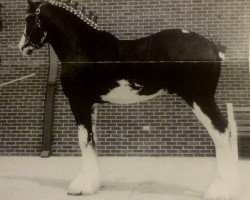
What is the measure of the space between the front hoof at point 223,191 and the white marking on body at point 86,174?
1.12m

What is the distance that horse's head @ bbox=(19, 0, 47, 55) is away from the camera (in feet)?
14.6

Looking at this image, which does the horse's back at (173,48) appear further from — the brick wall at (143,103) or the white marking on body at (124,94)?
the brick wall at (143,103)

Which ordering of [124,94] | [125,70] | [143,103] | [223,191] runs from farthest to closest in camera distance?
[143,103] < [124,94] < [125,70] < [223,191]

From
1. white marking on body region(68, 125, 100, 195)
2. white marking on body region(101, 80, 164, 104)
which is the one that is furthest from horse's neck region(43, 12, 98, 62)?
white marking on body region(68, 125, 100, 195)

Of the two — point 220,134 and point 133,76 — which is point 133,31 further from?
point 220,134

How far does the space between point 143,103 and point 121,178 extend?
219 centimetres

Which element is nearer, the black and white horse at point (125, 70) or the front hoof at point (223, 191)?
the front hoof at point (223, 191)

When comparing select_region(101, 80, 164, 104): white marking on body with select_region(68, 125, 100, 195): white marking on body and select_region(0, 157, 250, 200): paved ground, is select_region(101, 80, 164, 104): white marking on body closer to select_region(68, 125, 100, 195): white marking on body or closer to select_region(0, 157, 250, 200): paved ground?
select_region(68, 125, 100, 195): white marking on body

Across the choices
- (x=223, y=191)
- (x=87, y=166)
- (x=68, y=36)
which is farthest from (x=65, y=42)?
(x=223, y=191)

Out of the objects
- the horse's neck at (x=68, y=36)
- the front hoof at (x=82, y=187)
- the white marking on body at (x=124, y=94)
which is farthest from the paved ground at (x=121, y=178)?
the horse's neck at (x=68, y=36)

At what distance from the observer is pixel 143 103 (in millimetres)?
7305

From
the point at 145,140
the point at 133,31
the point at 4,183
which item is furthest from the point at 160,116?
the point at 4,183

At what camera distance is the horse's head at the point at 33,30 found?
4449 mm

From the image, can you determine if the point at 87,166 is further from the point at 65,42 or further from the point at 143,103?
the point at 143,103
